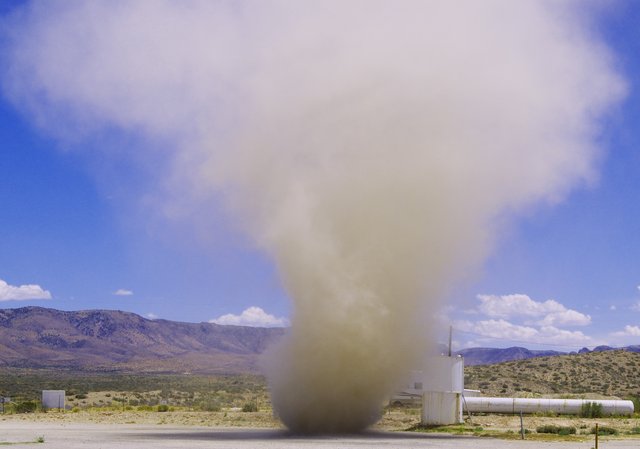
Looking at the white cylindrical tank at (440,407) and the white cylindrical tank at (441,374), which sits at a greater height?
the white cylindrical tank at (441,374)

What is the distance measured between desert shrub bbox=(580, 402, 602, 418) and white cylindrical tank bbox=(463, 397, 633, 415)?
221 millimetres

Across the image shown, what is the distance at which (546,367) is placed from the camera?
309ft

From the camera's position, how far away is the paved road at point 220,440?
31.2 metres

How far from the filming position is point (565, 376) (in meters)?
89.7

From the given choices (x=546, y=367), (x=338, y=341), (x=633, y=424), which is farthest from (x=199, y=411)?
(x=546, y=367)

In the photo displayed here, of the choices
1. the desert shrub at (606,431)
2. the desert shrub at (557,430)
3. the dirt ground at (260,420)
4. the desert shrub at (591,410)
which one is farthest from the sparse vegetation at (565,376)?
the desert shrub at (557,430)

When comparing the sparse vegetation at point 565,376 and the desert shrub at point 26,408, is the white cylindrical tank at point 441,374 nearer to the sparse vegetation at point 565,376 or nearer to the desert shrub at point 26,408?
the desert shrub at point 26,408

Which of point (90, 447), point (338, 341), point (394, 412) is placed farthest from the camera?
point (394, 412)

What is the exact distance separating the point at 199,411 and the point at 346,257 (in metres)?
23.7

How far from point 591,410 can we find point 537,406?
319 centimetres

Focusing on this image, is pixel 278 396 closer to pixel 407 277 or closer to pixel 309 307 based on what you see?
pixel 309 307

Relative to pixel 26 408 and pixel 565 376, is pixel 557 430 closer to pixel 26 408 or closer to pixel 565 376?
pixel 26 408

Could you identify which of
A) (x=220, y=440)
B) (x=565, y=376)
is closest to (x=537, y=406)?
(x=220, y=440)

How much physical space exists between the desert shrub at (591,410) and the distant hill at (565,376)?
22.3 m
